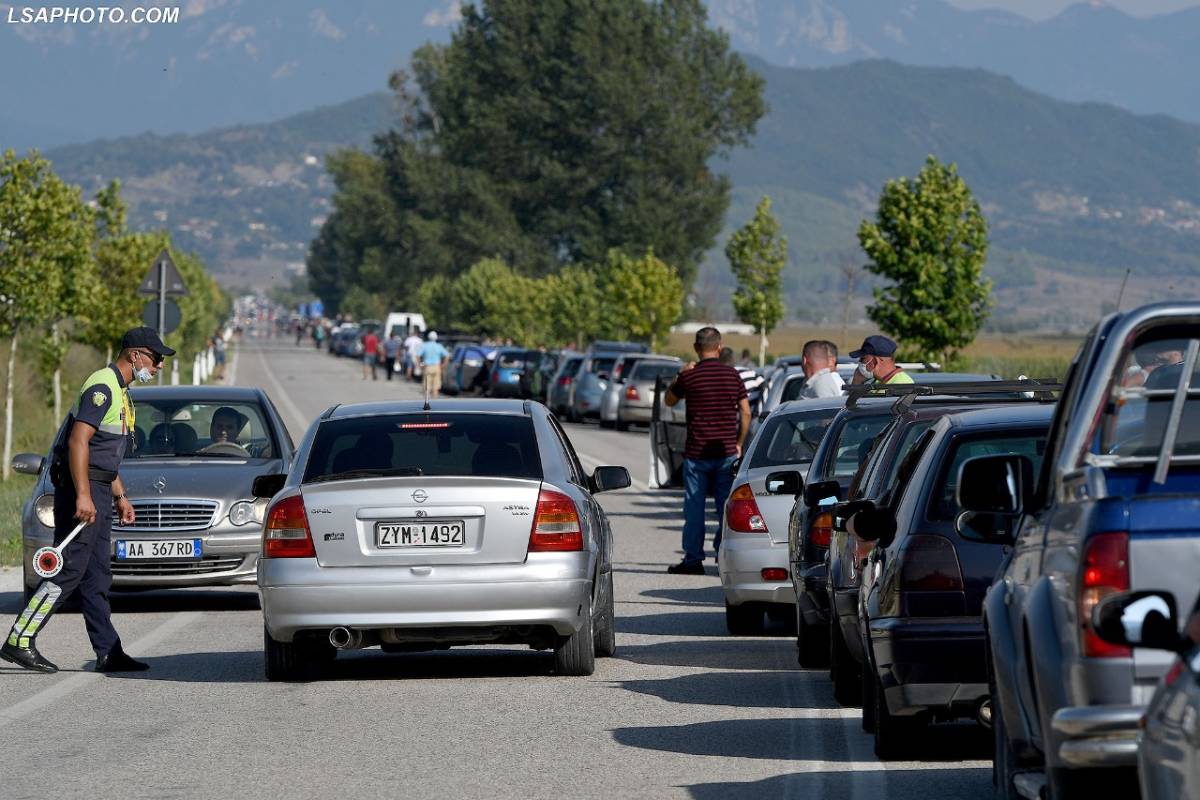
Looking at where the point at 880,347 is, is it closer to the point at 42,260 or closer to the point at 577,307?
the point at 42,260

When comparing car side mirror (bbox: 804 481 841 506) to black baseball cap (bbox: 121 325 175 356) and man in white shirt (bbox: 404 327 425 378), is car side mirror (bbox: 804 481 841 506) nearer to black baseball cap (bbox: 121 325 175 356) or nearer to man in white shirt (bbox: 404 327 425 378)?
black baseball cap (bbox: 121 325 175 356)

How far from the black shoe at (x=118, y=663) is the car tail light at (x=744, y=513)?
3783mm

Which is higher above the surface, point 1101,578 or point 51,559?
point 1101,578

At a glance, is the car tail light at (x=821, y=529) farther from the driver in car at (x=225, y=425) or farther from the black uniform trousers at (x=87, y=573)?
the driver in car at (x=225, y=425)

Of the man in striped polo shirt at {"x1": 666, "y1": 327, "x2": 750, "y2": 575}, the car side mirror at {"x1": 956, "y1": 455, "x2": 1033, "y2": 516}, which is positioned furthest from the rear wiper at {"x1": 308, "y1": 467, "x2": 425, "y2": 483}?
the man in striped polo shirt at {"x1": 666, "y1": 327, "x2": 750, "y2": 575}

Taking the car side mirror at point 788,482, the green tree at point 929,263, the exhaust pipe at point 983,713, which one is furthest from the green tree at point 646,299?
the exhaust pipe at point 983,713

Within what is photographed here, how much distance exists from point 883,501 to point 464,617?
88.1 inches

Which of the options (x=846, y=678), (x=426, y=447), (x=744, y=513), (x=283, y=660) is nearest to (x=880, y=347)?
(x=744, y=513)

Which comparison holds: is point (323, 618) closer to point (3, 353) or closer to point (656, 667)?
point (656, 667)

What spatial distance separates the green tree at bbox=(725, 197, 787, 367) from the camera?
72000 millimetres

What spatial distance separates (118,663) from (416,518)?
216 cm

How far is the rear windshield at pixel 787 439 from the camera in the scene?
15.1m

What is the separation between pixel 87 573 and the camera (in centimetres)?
1211

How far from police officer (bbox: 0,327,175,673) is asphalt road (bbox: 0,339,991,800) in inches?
8.5
